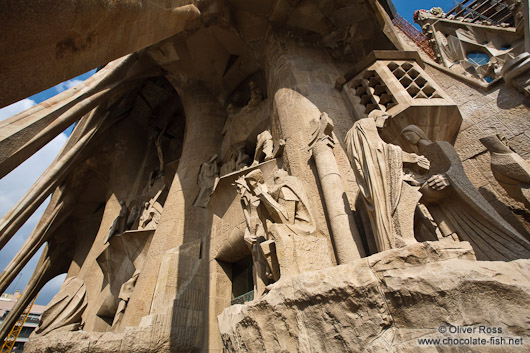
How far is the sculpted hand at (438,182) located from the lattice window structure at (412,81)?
2.37 metres

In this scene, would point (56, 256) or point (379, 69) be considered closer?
point (379, 69)

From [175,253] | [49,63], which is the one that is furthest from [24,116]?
[175,253]

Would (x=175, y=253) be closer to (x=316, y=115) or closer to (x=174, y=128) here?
(x=316, y=115)

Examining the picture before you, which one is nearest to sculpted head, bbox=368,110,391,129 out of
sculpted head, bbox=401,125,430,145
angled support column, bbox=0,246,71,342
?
sculpted head, bbox=401,125,430,145

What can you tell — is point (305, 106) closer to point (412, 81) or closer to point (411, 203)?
point (412, 81)

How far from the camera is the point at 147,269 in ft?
19.7

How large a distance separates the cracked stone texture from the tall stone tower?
0.01 meters

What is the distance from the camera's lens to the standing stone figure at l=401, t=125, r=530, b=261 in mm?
2535

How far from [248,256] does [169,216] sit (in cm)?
218

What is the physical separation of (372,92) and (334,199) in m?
2.55

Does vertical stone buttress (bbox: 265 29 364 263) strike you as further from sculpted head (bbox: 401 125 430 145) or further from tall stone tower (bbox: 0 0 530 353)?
sculpted head (bbox: 401 125 430 145)

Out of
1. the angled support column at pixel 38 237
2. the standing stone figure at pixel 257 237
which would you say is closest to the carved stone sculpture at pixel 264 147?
the standing stone figure at pixel 257 237

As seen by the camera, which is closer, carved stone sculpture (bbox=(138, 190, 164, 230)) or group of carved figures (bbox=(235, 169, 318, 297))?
group of carved figures (bbox=(235, 169, 318, 297))

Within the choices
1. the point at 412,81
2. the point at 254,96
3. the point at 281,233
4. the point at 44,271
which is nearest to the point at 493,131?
the point at 412,81
